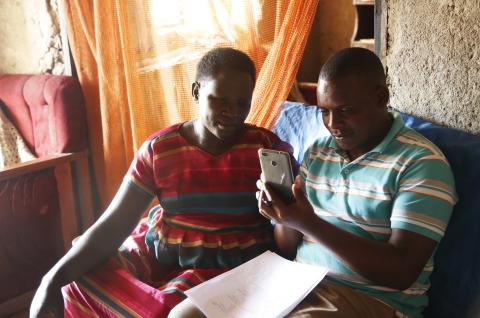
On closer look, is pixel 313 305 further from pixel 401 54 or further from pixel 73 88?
pixel 73 88

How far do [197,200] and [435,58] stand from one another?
0.82 metres

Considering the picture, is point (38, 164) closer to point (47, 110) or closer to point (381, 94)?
point (47, 110)

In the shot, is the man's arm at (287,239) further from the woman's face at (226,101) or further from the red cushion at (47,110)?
the red cushion at (47,110)

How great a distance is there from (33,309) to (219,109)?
73cm

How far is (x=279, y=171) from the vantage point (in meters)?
1.08

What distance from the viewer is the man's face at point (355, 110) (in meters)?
1.12

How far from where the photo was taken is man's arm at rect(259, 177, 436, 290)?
0.98 m

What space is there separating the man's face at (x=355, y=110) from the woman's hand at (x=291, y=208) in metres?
0.20

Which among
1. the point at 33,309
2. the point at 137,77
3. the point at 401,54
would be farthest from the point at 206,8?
the point at 33,309

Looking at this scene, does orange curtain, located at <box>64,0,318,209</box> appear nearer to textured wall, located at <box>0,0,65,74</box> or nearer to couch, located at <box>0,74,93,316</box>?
couch, located at <box>0,74,93,316</box>

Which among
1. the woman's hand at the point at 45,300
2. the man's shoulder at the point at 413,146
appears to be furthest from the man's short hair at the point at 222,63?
the woman's hand at the point at 45,300

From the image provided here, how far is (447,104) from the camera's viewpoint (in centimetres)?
133

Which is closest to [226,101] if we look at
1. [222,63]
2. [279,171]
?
[222,63]

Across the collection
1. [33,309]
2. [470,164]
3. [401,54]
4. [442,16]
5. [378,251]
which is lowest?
[33,309]
